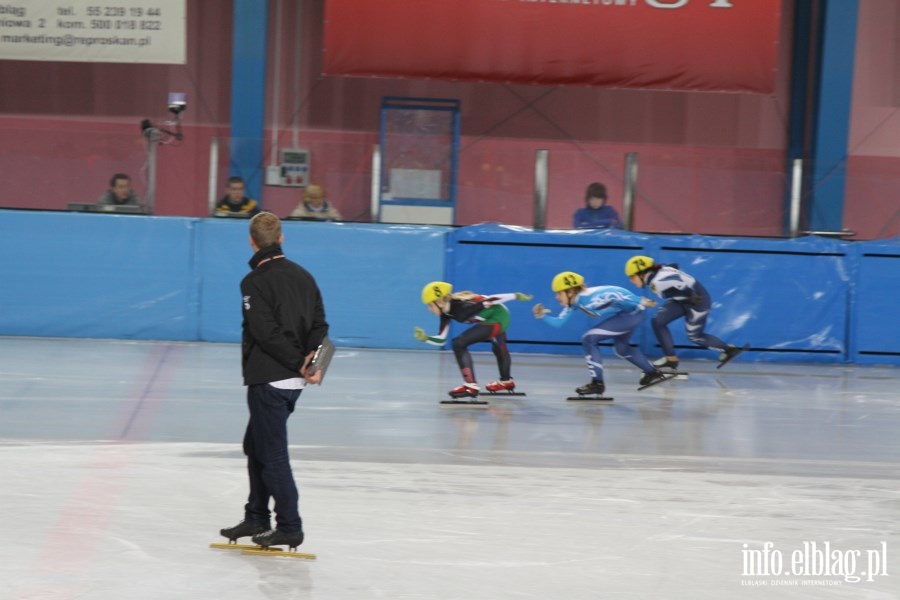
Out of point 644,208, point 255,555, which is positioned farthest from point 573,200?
point 255,555

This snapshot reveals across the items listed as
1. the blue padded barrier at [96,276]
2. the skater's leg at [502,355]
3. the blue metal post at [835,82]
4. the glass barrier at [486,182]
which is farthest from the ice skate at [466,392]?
the blue metal post at [835,82]

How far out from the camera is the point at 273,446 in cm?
589

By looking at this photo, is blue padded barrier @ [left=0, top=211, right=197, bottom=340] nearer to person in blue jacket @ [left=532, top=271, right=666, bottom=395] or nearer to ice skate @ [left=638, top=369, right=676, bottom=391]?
person in blue jacket @ [left=532, top=271, right=666, bottom=395]

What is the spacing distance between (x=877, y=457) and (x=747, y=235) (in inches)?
248

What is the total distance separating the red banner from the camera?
653 inches

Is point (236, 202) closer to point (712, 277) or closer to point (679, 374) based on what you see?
point (679, 374)

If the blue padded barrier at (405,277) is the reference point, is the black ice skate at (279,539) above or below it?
below

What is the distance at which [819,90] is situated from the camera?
727 inches

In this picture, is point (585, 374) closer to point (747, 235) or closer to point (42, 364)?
point (747, 235)

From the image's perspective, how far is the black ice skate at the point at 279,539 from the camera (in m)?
6.01

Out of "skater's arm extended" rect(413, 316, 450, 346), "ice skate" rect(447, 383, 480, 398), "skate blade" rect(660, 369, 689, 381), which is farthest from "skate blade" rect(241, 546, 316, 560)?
"skate blade" rect(660, 369, 689, 381)

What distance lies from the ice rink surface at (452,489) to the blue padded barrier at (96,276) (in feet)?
6.47

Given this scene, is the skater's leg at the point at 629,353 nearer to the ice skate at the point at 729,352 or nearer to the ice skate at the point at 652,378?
the ice skate at the point at 652,378

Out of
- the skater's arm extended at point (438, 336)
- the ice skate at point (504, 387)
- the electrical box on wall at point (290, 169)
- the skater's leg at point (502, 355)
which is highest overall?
the electrical box on wall at point (290, 169)
